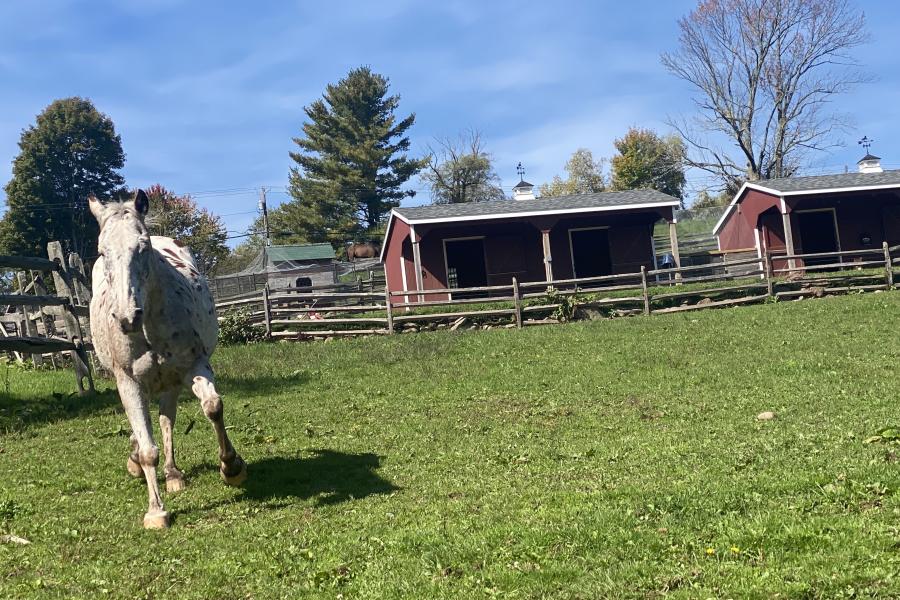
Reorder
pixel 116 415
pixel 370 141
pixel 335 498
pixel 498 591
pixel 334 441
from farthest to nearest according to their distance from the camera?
pixel 370 141 → pixel 116 415 → pixel 334 441 → pixel 335 498 → pixel 498 591

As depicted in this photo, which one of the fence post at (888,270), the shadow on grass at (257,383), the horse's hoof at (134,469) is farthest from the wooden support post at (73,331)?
the fence post at (888,270)

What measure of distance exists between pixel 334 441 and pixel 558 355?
22.2 ft

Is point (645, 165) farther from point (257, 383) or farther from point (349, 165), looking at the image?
point (257, 383)

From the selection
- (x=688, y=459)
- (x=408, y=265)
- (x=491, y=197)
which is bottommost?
(x=688, y=459)

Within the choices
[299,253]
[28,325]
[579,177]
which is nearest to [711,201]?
[579,177]

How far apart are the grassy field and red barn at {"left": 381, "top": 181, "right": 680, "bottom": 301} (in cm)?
1412

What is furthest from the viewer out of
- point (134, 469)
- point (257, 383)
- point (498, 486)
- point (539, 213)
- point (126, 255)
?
point (539, 213)

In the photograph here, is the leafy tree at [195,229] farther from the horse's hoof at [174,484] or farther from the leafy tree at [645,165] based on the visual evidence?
the horse's hoof at [174,484]

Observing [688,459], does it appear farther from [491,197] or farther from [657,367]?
[491,197]

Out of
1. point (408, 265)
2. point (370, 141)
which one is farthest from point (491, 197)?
point (408, 265)

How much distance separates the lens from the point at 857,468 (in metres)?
6.02

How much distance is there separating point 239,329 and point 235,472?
14.9 metres

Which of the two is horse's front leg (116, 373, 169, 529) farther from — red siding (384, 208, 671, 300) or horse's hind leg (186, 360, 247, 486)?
red siding (384, 208, 671, 300)

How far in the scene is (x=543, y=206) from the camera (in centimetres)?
2812
